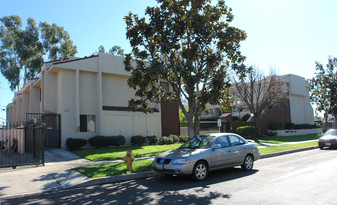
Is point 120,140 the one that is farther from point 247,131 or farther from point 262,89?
point 262,89

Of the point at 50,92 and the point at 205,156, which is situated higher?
the point at 50,92

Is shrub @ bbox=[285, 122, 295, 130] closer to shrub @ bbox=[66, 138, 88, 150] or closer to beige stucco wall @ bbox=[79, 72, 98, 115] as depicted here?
beige stucco wall @ bbox=[79, 72, 98, 115]

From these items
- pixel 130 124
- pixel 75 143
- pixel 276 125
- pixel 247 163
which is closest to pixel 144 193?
pixel 247 163

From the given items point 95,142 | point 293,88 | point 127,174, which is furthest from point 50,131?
point 293,88

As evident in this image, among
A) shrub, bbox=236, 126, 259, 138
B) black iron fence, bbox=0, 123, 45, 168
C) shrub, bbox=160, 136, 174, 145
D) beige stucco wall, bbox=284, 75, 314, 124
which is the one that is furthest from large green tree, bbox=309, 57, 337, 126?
black iron fence, bbox=0, 123, 45, 168

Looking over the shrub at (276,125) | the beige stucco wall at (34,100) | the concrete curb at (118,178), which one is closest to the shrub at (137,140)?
the concrete curb at (118,178)

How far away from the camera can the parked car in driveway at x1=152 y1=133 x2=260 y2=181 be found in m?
7.88

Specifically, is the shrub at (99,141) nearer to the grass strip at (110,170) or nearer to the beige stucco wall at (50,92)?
the beige stucco wall at (50,92)

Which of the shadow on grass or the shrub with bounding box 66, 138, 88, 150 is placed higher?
the shrub with bounding box 66, 138, 88, 150

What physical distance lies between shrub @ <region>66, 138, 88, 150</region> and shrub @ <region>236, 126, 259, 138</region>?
1596cm

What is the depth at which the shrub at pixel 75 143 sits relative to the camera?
55.3 feet

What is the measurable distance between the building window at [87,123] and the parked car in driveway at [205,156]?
11640 millimetres

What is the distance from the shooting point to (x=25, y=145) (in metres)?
16.1

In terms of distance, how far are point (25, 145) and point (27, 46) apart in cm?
2241
